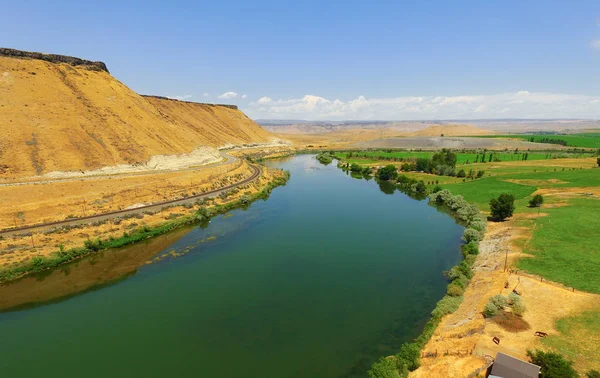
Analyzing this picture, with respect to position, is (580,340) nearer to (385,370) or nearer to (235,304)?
(385,370)

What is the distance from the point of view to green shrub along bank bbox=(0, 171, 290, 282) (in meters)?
29.3

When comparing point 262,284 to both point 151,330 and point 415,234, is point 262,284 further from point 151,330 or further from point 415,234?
point 415,234

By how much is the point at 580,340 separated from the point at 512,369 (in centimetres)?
675

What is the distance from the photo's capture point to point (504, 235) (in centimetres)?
3575

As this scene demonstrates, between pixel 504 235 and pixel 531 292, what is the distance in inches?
556

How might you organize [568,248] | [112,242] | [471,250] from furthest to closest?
[112,242] < [471,250] < [568,248]

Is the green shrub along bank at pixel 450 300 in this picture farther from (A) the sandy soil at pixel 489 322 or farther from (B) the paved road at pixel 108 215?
(B) the paved road at pixel 108 215

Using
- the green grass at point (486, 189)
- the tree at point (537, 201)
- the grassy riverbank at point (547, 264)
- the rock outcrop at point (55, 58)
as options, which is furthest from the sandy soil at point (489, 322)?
the rock outcrop at point (55, 58)

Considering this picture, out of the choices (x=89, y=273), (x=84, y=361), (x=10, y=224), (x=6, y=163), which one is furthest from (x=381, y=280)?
(x=6, y=163)

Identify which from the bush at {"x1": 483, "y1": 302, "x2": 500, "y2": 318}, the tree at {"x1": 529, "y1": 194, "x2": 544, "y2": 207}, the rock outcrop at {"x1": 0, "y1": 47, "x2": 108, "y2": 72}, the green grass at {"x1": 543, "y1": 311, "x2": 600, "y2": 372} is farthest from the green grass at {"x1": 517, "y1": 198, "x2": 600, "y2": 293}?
the rock outcrop at {"x1": 0, "y1": 47, "x2": 108, "y2": 72}

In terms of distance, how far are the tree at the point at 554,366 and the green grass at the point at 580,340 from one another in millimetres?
1208

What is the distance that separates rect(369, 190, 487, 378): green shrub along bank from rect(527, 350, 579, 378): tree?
578 centimetres

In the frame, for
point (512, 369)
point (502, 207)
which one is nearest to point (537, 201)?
point (502, 207)

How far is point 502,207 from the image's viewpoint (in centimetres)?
4128
